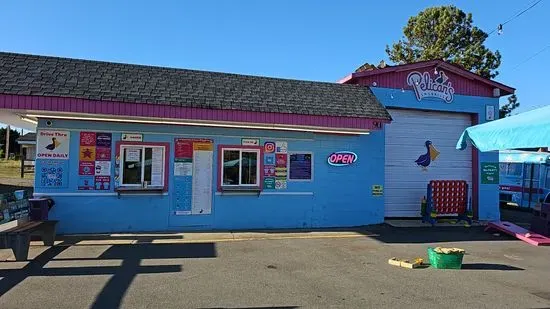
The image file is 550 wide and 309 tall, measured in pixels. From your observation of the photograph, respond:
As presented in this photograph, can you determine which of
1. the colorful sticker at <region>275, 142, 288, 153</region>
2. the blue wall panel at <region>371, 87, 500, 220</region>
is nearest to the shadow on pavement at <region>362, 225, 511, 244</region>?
the blue wall panel at <region>371, 87, 500, 220</region>

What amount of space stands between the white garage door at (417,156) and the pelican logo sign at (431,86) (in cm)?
59

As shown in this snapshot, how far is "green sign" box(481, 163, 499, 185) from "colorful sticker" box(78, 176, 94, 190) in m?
12.3

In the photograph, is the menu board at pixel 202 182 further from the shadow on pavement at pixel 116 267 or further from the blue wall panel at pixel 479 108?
the blue wall panel at pixel 479 108

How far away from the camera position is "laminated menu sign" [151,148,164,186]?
12.0 m

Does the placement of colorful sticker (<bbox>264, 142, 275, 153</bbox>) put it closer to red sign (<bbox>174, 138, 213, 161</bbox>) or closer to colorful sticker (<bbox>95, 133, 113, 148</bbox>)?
red sign (<bbox>174, 138, 213, 161</bbox>)

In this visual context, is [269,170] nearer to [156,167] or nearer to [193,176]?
[193,176]

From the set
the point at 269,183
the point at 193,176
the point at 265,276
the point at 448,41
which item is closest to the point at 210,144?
the point at 193,176

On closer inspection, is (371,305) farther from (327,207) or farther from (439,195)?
(439,195)

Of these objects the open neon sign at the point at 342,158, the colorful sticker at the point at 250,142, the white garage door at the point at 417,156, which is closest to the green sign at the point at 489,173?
the white garage door at the point at 417,156

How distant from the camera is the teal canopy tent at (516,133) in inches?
334

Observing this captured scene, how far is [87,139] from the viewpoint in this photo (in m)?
11.4

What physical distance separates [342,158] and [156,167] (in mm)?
5213

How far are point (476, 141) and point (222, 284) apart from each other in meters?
7.49

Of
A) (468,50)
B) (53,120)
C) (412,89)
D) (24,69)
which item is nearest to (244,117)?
(53,120)
